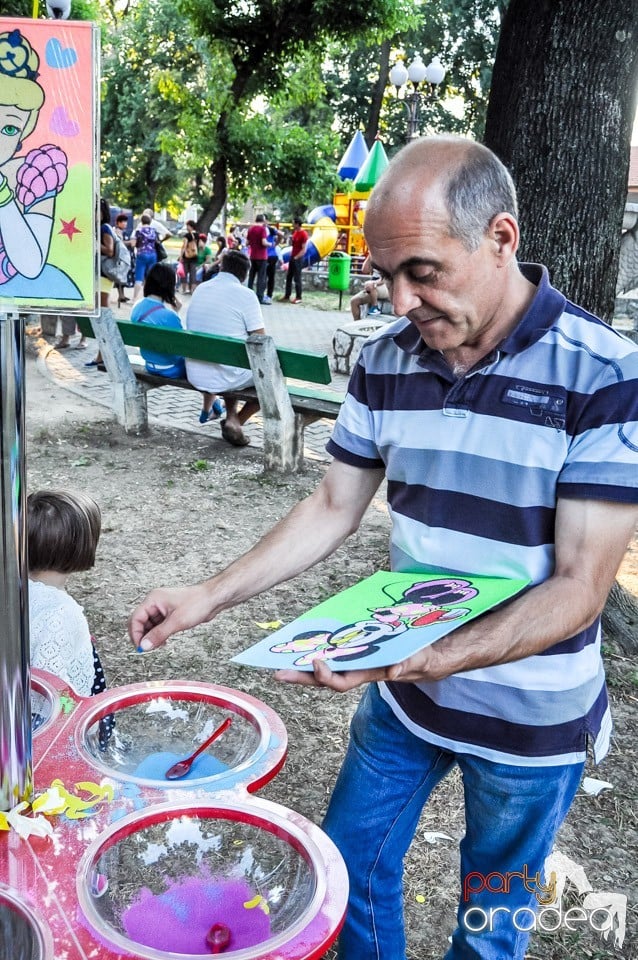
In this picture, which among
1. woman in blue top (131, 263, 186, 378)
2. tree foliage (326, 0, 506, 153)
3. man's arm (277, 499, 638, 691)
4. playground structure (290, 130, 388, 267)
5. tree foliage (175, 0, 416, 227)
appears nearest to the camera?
man's arm (277, 499, 638, 691)

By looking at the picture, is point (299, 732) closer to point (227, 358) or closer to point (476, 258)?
point (476, 258)

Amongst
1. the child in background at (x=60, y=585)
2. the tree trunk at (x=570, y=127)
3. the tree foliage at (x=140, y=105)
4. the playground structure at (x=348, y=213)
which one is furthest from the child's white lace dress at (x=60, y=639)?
the tree foliage at (x=140, y=105)

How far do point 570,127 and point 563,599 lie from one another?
2652mm

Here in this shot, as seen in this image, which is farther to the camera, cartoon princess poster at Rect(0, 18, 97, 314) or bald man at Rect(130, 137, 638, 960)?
bald man at Rect(130, 137, 638, 960)

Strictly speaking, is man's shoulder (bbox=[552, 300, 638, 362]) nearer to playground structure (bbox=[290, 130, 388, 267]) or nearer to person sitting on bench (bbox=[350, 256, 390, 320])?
person sitting on bench (bbox=[350, 256, 390, 320])

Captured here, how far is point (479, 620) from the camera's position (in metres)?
1.51

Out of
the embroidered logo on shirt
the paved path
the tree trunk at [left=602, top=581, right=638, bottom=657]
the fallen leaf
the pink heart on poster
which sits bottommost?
the paved path

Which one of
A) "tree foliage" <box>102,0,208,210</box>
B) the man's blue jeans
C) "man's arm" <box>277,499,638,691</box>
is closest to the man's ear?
"man's arm" <box>277,499,638,691</box>

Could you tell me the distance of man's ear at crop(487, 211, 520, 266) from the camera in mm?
1534

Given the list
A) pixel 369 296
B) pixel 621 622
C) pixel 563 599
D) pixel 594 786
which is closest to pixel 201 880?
pixel 563 599

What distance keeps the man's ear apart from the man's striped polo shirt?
119 millimetres

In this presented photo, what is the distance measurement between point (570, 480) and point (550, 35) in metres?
2.67

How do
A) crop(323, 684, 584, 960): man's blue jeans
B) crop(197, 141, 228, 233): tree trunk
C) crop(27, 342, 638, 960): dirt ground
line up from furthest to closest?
crop(197, 141, 228, 233): tree trunk, crop(27, 342, 638, 960): dirt ground, crop(323, 684, 584, 960): man's blue jeans

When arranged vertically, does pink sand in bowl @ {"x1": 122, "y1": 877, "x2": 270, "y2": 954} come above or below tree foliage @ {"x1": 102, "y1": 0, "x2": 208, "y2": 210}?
below
